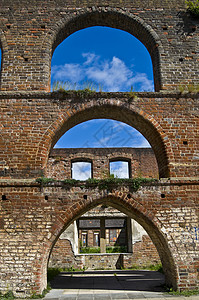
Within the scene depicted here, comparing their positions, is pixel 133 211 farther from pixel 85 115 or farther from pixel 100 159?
pixel 100 159

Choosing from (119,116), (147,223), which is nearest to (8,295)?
(147,223)

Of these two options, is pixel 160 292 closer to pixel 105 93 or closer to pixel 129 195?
pixel 129 195

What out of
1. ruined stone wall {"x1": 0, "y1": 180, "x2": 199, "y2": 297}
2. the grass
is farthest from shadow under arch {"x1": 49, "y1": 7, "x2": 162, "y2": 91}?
the grass

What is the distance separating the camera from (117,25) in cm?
1005

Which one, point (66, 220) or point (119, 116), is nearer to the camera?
point (66, 220)

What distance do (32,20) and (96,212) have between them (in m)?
10.6

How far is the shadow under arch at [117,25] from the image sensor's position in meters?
9.44

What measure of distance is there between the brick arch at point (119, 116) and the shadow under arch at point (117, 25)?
1.37m

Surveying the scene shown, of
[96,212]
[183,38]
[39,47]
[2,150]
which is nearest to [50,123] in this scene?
[2,150]

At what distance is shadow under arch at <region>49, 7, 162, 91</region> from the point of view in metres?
9.44

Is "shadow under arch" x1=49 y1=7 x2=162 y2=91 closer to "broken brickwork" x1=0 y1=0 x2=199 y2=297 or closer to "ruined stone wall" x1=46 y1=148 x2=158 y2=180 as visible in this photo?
"broken brickwork" x1=0 y1=0 x2=199 y2=297

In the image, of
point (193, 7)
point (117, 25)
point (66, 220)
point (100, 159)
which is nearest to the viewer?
point (66, 220)

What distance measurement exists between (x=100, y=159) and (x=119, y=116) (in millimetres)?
7677

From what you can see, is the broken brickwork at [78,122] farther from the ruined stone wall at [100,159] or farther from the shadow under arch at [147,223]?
the ruined stone wall at [100,159]
